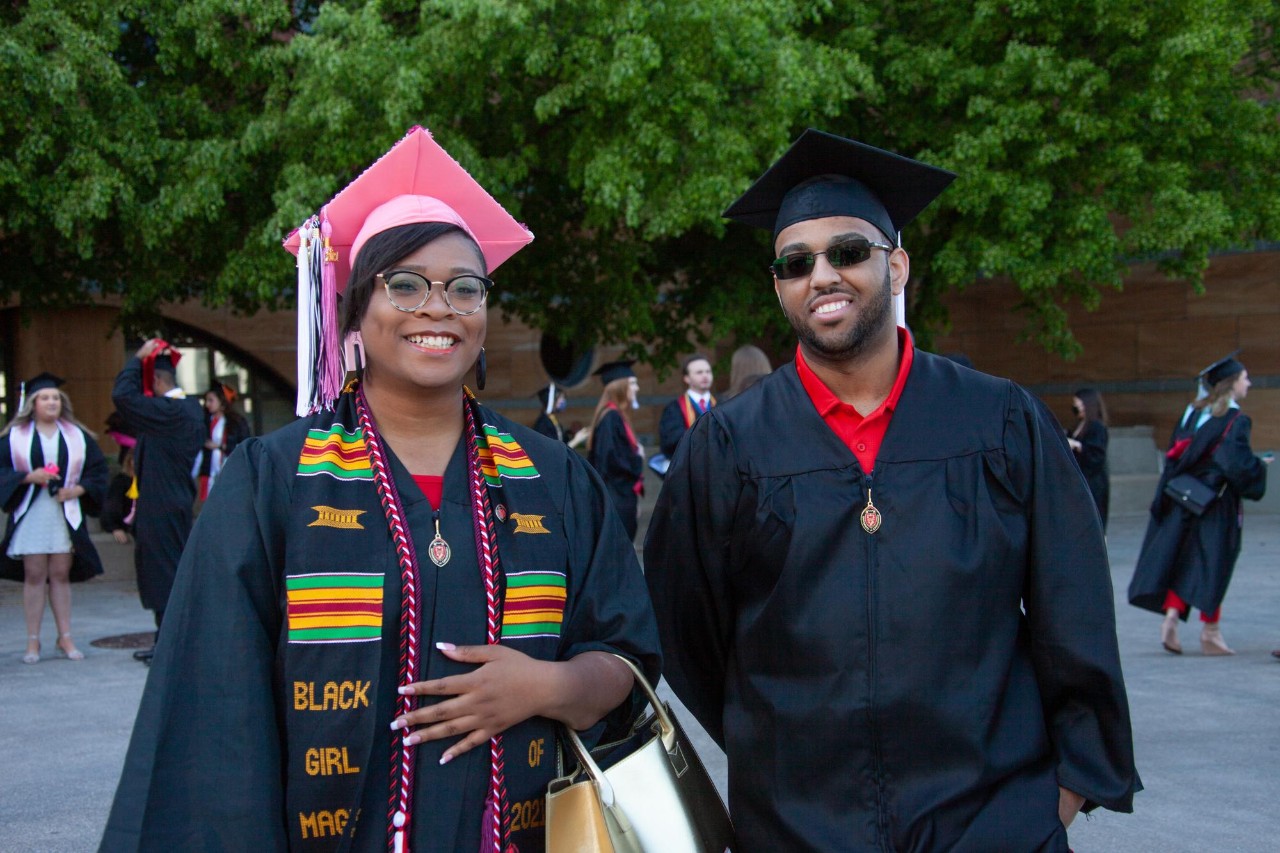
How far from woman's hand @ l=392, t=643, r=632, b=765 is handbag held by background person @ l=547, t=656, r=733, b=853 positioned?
0.36 feet

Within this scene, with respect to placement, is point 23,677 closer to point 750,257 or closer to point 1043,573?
point 1043,573

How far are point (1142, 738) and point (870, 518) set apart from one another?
4.66 m

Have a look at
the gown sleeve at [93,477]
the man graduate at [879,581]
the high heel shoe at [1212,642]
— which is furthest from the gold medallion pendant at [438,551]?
the gown sleeve at [93,477]

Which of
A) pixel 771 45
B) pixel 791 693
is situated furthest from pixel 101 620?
pixel 791 693

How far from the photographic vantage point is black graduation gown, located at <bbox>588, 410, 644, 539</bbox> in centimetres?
1082

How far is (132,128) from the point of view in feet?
40.5

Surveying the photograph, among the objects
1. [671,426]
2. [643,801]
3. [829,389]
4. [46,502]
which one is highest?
[829,389]

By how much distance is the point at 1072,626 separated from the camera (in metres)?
2.57

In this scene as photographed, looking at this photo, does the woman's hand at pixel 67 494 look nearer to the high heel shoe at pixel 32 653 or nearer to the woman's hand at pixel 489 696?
the high heel shoe at pixel 32 653

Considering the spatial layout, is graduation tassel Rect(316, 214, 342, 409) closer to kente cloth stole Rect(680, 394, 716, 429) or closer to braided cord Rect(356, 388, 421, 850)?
braided cord Rect(356, 388, 421, 850)

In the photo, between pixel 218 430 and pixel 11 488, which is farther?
pixel 218 430

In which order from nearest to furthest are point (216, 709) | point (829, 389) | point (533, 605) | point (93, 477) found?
1. point (216, 709)
2. point (533, 605)
3. point (829, 389)
4. point (93, 477)

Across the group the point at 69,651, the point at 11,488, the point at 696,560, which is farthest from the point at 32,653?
the point at 696,560

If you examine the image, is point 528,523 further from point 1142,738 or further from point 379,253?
point 1142,738
